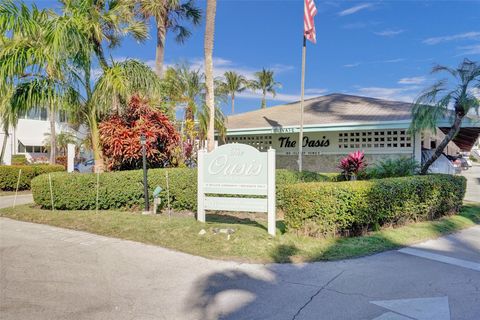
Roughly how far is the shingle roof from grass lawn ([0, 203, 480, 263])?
24.3ft

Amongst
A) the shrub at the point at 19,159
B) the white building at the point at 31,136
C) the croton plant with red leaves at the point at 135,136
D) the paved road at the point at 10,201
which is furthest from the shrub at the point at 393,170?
the white building at the point at 31,136

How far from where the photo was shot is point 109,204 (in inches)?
426

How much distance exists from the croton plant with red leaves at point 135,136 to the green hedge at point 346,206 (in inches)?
238

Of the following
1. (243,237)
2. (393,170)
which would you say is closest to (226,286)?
(243,237)

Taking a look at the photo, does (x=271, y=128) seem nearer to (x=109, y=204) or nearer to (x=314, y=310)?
(x=109, y=204)

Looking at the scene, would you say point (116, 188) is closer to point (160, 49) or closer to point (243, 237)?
point (243, 237)

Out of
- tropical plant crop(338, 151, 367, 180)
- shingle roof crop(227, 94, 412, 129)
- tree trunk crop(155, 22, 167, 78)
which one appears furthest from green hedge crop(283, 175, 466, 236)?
tree trunk crop(155, 22, 167, 78)

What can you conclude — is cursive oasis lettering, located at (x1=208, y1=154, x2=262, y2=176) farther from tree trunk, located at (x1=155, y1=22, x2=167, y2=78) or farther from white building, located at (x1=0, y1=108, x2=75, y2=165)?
white building, located at (x1=0, y1=108, x2=75, y2=165)

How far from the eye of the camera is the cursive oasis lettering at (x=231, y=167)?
752 centimetres

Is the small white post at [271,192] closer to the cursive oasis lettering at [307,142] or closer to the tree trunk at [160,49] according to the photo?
the cursive oasis lettering at [307,142]

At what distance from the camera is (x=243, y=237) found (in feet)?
22.4

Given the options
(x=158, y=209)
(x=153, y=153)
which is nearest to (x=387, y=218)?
(x=158, y=209)

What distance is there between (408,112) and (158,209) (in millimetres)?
11254

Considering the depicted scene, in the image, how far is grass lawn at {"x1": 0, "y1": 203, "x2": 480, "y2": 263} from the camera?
6266mm
